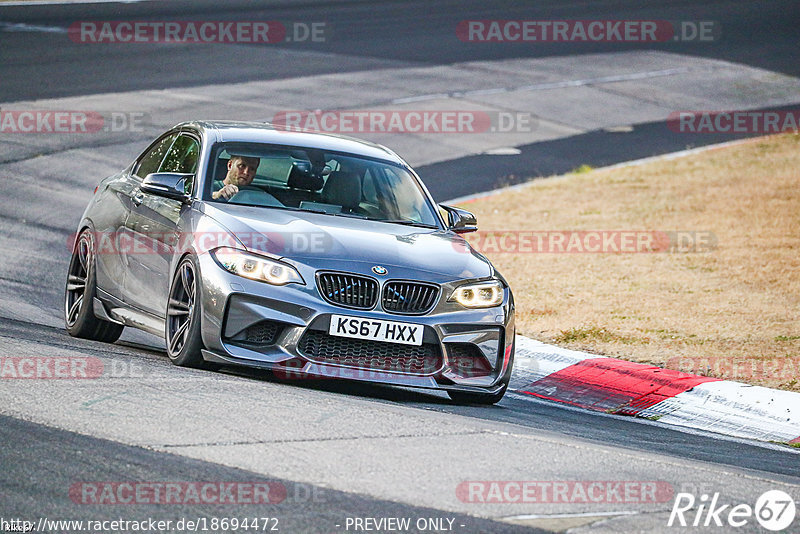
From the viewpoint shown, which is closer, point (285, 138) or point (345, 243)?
point (345, 243)

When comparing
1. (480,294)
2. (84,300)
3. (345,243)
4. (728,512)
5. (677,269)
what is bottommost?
(677,269)

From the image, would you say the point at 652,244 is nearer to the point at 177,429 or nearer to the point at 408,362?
the point at 408,362

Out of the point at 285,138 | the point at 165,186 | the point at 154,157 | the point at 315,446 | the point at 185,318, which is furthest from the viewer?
the point at 154,157

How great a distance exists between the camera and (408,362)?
25.5 feet

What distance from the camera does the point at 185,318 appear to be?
26.5 feet

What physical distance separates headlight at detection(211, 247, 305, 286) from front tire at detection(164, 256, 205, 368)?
0.85 ft

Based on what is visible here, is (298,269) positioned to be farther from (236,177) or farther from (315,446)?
(315,446)

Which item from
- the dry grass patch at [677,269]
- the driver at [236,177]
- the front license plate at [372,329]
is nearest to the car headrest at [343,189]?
the driver at [236,177]

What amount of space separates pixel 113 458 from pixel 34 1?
27.8 metres

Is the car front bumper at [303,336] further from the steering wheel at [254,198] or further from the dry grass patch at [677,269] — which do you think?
the dry grass patch at [677,269]

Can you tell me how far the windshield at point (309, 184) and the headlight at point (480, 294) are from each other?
1027 millimetres

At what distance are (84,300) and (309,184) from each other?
208cm

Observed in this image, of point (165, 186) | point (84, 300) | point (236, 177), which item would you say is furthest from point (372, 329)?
point (84, 300)

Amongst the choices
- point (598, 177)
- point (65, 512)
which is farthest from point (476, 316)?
point (598, 177)
